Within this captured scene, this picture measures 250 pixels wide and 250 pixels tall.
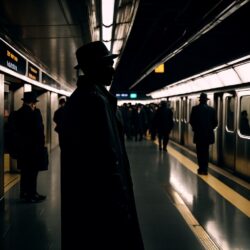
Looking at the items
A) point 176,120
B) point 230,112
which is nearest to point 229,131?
point 230,112

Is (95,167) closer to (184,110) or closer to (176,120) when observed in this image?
(184,110)

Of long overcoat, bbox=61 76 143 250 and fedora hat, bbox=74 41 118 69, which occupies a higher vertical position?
fedora hat, bbox=74 41 118 69

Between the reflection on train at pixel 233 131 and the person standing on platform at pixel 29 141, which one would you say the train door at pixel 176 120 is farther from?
the person standing on platform at pixel 29 141

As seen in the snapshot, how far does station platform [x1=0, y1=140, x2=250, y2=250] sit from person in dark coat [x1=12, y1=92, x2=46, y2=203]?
1.43 feet

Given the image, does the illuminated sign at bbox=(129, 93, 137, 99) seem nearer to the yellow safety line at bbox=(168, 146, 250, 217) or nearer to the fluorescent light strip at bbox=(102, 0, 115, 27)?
the yellow safety line at bbox=(168, 146, 250, 217)

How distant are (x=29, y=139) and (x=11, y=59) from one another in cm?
137

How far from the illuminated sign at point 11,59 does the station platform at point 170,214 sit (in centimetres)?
199

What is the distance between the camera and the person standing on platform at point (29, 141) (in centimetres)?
549

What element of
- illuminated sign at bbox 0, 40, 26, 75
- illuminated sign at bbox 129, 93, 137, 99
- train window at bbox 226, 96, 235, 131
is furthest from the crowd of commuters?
illuminated sign at bbox 129, 93, 137, 99

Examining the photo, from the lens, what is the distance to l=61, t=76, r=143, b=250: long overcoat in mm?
1589

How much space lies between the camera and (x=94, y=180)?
5.25 feet

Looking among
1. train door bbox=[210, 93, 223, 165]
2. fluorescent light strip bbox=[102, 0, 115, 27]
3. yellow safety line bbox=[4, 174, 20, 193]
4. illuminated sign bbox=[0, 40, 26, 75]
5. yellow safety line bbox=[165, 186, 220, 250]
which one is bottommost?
yellow safety line bbox=[165, 186, 220, 250]

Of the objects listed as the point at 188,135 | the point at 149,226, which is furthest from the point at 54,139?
the point at 149,226


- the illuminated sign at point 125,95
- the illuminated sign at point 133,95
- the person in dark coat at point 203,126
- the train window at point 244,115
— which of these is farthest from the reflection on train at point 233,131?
the illuminated sign at point 133,95
